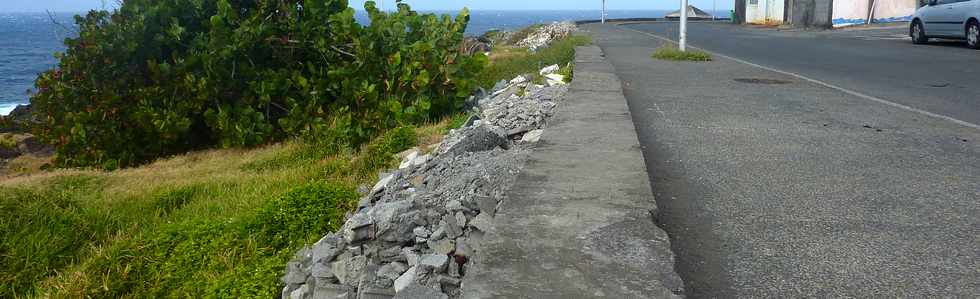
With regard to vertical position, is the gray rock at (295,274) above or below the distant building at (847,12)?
below

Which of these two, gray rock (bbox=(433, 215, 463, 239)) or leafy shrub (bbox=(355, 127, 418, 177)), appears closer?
gray rock (bbox=(433, 215, 463, 239))

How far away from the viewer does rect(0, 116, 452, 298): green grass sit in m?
5.23

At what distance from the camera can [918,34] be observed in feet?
68.5

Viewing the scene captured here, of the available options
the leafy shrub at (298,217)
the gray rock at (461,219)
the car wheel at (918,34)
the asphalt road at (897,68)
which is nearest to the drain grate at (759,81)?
the asphalt road at (897,68)

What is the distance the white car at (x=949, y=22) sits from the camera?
18406 mm

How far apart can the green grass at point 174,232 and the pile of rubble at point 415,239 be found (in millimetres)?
428

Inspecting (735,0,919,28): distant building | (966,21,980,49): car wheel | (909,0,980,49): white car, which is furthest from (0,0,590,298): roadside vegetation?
(735,0,919,28): distant building

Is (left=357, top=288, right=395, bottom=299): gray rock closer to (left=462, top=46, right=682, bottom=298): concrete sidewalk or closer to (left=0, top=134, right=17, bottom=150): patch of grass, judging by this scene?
(left=462, top=46, right=682, bottom=298): concrete sidewalk

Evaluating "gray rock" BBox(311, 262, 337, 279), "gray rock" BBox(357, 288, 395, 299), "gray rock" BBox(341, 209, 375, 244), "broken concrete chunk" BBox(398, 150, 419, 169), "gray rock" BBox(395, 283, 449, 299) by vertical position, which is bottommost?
"broken concrete chunk" BBox(398, 150, 419, 169)

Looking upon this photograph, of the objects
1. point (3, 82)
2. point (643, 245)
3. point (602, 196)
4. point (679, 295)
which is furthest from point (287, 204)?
point (3, 82)

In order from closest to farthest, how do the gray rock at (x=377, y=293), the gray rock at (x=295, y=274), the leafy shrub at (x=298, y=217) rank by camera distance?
the gray rock at (x=377, y=293)
the gray rock at (x=295, y=274)
the leafy shrub at (x=298, y=217)

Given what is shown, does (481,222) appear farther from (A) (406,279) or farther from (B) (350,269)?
(B) (350,269)

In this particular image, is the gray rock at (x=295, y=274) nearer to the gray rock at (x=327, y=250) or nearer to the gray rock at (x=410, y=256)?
the gray rock at (x=327, y=250)

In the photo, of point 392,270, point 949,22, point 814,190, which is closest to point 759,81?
point 814,190
